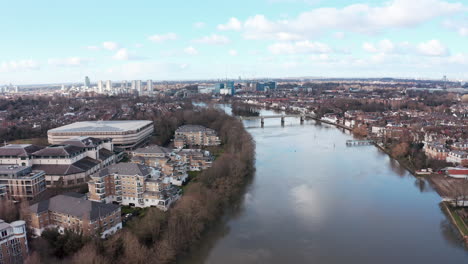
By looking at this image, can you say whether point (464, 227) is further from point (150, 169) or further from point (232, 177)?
point (150, 169)

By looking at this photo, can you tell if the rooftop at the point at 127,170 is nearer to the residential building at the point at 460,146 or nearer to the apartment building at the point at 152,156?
the apartment building at the point at 152,156

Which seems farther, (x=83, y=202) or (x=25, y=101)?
(x=25, y=101)

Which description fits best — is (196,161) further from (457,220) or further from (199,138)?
(457,220)

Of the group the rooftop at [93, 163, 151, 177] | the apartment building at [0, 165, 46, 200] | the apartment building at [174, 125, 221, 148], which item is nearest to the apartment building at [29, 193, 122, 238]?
the rooftop at [93, 163, 151, 177]

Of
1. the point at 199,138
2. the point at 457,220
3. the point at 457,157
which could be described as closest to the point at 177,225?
the point at 457,220

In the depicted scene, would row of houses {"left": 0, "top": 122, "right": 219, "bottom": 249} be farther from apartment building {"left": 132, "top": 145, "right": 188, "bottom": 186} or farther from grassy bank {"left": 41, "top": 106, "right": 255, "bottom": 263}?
grassy bank {"left": 41, "top": 106, "right": 255, "bottom": 263}

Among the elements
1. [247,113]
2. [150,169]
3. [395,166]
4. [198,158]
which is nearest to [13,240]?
[150,169]

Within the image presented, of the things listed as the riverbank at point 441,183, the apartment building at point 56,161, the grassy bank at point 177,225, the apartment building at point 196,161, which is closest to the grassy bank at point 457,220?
the riverbank at point 441,183
